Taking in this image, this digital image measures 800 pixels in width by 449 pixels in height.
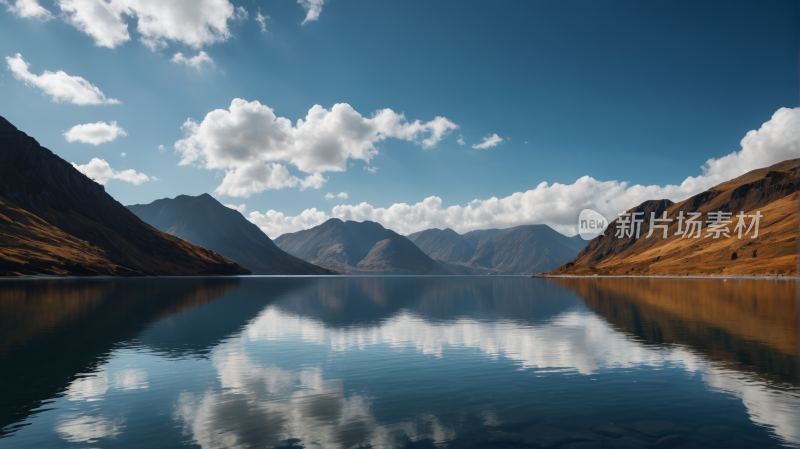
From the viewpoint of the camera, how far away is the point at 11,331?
44.5m

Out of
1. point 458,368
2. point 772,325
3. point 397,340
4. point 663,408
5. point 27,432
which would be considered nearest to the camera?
point 27,432

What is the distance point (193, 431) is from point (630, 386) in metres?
24.1

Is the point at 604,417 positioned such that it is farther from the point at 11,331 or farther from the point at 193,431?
the point at 11,331

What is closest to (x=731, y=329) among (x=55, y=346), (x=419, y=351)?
(x=419, y=351)

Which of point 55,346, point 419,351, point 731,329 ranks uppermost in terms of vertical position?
point 55,346

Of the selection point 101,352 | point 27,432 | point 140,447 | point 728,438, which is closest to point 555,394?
point 728,438

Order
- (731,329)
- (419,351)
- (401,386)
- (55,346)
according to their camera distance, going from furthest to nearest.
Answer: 1. (731,329)
2. (55,346)
3. (419,351)
4. (401,386)

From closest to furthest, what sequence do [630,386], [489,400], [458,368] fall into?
[489,400]
[630,386]
[458,368]

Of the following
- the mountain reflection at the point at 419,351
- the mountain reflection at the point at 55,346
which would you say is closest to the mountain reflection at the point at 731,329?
the mountain reflection at the point at 419,351

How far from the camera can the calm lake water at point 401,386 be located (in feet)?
58.2

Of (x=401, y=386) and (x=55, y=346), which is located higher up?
(x=55, y=346)

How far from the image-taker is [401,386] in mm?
25656

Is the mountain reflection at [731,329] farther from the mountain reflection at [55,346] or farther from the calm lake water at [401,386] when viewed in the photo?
the mountain reflection at [55,346]

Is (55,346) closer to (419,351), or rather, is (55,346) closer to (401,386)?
(419,351)
